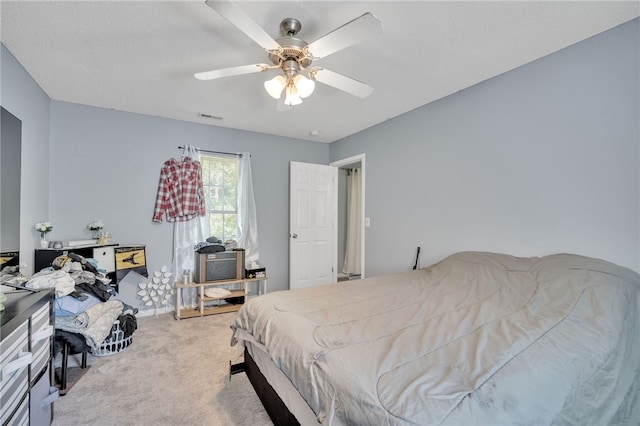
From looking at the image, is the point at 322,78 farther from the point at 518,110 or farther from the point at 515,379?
the point at 515,379

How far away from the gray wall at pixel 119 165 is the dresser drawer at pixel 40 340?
2061mm

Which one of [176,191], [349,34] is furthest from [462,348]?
[176,191]

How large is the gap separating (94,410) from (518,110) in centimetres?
376

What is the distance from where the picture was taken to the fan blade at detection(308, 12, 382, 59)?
1.29 meters

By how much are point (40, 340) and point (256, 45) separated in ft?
7.01

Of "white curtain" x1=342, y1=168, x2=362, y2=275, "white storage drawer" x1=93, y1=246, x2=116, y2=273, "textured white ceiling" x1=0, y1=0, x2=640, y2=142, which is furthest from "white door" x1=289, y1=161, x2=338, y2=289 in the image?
"white storage drawer" x1=93, y1=246, x2=116, y2=273

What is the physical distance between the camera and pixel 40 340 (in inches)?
54.2

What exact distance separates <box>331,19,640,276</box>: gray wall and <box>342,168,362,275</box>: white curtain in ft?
7.74

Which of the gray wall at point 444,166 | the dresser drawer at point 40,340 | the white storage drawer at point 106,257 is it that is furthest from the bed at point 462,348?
the white storage drawer at point 106,257

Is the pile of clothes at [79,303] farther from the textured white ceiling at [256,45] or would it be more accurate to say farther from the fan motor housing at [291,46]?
the fan motor housing at [291,46]

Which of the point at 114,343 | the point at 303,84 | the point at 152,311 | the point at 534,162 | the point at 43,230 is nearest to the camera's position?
the point at 303,84

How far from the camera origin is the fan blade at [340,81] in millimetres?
1800

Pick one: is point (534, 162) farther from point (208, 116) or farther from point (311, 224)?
point (208, 116)

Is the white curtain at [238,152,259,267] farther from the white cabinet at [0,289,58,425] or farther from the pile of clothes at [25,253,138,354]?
the white cabinet at [0,289,58,425]
